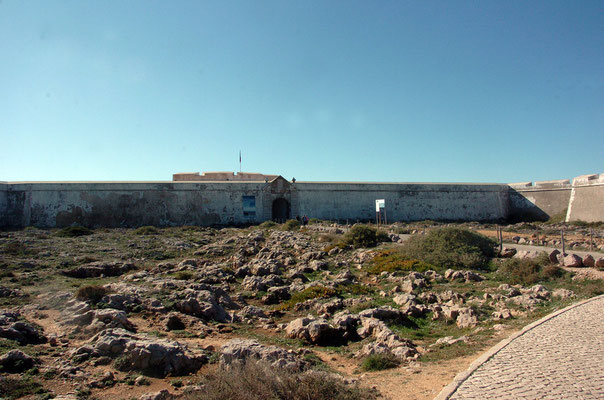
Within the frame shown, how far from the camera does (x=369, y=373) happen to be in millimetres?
5566

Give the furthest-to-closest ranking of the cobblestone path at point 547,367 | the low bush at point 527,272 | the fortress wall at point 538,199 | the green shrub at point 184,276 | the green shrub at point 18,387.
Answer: the fortress wall at point 538,199 < the green shrub at point 184,276 < the low bush at point 527,272 < the green shrub at point 18,387 < the cobblestone path at point 547,367

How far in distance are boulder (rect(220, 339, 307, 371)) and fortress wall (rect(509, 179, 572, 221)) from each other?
32.8 metres

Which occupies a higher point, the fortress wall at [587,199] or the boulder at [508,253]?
the fortress wall at [587,199]

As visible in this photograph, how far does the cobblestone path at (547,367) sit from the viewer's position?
4086 millimetres

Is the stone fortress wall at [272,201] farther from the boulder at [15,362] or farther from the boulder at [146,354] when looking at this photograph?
the boulder at [15,362]

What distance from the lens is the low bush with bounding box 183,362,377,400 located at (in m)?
4.21

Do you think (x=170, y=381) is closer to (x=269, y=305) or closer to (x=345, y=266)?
(x=269, y=305)

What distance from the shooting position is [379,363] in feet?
18.8

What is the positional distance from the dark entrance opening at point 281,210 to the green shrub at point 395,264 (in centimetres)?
1674

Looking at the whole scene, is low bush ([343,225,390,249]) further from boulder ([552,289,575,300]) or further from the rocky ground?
boulder ([552,289,575,300])

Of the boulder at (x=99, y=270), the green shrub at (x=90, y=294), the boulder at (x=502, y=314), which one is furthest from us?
the boulder at (x=99, y=270)

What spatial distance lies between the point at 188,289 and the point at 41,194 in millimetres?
23602

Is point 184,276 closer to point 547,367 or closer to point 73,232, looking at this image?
point 547,367

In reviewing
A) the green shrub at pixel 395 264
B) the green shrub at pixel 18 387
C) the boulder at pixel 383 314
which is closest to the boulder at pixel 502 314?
the boulder at pixel 383 314
